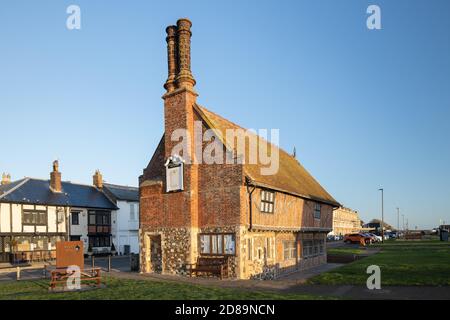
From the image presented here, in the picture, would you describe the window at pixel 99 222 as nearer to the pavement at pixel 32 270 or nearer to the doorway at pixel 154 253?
the pavement at pixel 32 270

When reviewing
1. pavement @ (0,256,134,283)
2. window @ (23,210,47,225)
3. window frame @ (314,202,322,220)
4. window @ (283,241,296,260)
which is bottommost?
pavement @ (0,256,134,283)

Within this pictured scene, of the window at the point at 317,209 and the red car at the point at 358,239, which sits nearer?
the window at the point at 317,209

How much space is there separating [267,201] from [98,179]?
34166 millimetres

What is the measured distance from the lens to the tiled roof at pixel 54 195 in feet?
127

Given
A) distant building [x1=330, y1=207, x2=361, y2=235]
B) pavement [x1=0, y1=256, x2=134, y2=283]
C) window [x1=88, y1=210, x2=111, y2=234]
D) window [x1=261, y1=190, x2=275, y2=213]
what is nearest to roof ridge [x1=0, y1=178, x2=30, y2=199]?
window [x1=88, y1=210, x2=111, y2=234]

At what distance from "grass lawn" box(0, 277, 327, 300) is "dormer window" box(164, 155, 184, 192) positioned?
566cm

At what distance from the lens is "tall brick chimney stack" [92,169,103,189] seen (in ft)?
168

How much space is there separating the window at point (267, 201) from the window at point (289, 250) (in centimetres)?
323

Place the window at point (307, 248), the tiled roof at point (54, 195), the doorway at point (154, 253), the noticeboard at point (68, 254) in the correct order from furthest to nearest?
the tiled roof at point (54, 195) < the window at point (307, 248) < the doorway at point (154, 253) < the noticeboard at point (68, 254)

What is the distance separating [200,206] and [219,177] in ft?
6.50

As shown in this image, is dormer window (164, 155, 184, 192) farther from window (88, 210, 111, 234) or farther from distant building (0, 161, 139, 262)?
window (88, 210, 111, 234)

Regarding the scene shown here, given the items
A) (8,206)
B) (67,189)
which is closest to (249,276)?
(8,206)

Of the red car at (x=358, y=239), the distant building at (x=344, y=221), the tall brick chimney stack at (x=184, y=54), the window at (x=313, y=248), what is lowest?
the distant building at (x=344, y=221)

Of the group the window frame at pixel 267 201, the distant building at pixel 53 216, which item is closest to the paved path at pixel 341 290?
the window frame at pixel 267 201
